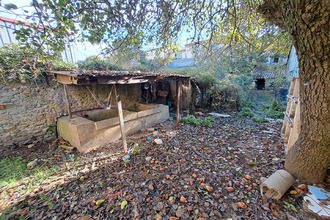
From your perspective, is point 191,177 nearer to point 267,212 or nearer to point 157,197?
point 157,197

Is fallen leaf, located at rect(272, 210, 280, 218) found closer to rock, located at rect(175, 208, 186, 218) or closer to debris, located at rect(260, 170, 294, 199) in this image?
debris, located at rect(260, 170, 294, 199)

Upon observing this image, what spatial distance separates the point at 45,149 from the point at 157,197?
3998 mm

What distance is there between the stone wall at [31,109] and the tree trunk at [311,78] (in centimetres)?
575

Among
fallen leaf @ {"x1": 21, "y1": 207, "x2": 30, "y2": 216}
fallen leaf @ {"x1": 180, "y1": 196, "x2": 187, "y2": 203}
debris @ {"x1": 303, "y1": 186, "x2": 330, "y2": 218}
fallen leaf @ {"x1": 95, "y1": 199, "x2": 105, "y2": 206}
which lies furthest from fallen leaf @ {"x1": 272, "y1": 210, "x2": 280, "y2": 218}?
fallen leaf @ {"x1": 21, "y1": 207, "x2": 30, "y2": 216}

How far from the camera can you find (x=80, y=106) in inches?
198

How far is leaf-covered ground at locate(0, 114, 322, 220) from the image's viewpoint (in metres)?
1.86

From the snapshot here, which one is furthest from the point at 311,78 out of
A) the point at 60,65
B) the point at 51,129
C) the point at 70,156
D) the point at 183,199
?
the point at 51,129

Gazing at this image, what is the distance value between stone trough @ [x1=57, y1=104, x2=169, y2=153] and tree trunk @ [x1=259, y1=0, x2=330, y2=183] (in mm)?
4206

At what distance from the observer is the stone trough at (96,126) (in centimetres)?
370

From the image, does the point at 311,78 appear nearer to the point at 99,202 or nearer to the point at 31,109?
the point at 99,202

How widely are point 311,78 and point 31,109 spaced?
6.58 m

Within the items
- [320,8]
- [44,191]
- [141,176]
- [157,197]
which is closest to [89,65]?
[44,191]

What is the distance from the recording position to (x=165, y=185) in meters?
2.37

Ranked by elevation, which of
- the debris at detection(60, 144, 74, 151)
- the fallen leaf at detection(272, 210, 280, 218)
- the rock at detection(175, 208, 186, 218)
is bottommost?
the debris at detection(60, 144, 74, 151)
